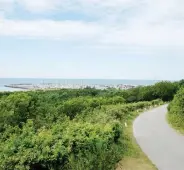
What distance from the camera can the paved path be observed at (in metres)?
13.5

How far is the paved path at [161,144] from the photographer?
13.5 meters

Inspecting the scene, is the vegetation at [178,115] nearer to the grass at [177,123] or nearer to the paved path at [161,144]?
the grass at [177,123]

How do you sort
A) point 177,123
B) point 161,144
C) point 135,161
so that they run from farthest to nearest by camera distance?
point 177,123 < point 161,144 < point 135,161

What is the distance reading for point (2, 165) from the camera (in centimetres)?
973

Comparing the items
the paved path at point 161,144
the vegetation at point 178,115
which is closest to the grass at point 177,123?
the vegetation at point 178,115

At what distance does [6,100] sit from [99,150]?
1116 cm

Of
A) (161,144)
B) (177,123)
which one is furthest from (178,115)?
(161,144)

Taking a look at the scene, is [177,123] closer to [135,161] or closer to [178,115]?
[178,115]

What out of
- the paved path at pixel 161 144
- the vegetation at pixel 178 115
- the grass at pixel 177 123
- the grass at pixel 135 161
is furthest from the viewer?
the vegetation at pixel 178 115

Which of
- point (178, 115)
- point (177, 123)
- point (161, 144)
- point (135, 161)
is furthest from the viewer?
point (178, 115)

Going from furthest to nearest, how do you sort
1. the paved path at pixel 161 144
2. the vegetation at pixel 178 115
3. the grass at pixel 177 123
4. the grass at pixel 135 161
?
the vegetation at pixel 178 115, the grass at pixel 177 123, the paved path at pixel 161 144, the grass at pixel 135 161

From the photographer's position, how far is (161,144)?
57.3ft

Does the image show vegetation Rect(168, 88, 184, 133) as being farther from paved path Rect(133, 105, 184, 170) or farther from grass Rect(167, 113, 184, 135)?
paved path Rect(133, 105, 184, 170)

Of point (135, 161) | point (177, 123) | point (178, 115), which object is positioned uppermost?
point (178, 115)
